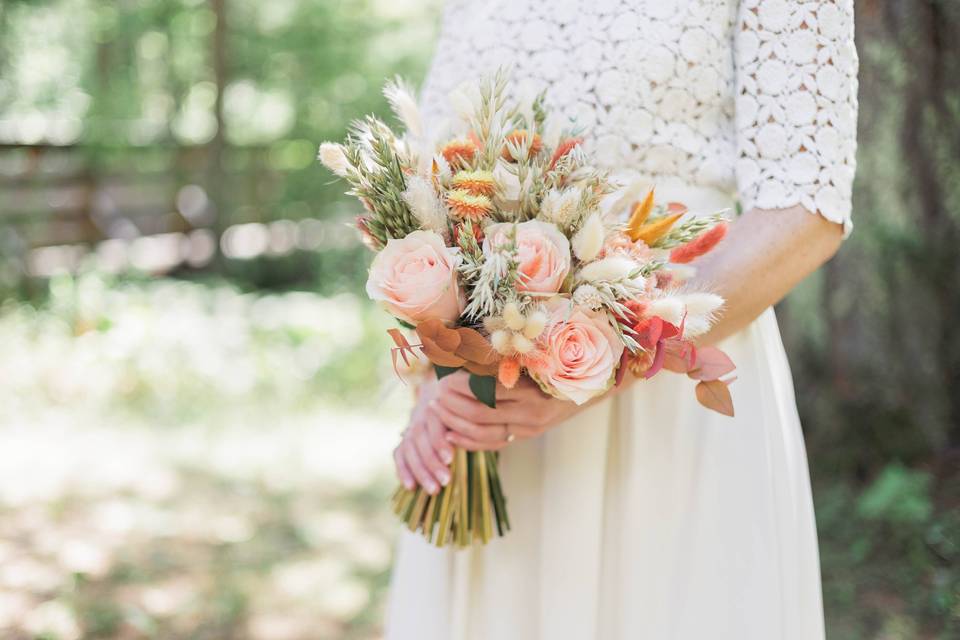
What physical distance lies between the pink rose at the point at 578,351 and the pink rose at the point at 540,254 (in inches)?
1.5

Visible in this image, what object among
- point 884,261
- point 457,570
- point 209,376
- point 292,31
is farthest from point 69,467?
point 292,31

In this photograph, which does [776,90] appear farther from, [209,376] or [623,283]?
[209,376]

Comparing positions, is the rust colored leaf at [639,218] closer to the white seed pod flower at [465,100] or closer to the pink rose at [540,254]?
the pink rose at [540,254]

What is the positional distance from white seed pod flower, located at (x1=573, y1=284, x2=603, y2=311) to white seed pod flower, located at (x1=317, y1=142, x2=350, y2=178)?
389 millimetres

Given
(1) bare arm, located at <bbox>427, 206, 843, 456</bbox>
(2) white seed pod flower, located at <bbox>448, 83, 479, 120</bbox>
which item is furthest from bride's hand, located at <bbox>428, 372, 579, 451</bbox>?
(2) white seed pod flower, located at <bbox>448, 83, 479, 120</bbox>

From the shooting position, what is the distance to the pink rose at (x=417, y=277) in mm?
1173

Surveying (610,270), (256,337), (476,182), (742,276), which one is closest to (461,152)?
(476,182)

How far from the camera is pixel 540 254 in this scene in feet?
3.85

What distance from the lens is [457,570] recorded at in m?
1.69

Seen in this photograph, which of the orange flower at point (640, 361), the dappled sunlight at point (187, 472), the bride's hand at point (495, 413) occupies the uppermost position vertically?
the orange flower at point (640, 361)

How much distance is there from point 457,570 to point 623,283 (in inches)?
30.4

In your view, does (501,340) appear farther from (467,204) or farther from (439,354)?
(467,204)

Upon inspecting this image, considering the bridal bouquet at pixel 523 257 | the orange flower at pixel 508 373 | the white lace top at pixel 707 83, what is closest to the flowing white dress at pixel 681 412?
the white lace top at pixel 707 83

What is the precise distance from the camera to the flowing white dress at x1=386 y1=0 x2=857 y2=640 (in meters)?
1.41
